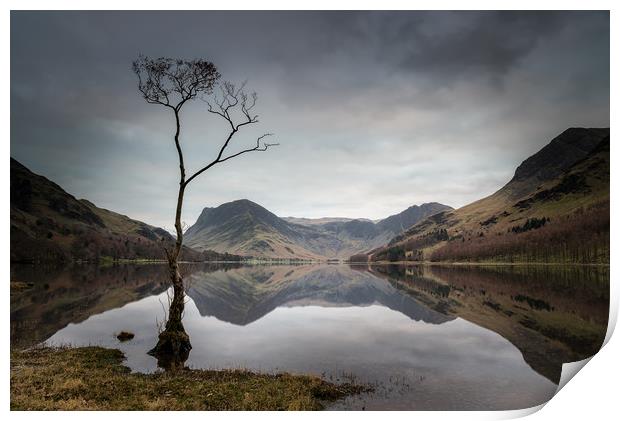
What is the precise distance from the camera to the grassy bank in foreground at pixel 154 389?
13163 mm

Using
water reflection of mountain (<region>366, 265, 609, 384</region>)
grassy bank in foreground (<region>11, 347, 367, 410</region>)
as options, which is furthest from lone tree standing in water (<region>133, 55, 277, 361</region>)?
water reflection of mountain (<region>366, 265, 609, 384</region>)

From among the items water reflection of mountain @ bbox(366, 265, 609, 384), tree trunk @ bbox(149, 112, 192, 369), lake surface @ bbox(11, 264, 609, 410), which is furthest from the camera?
water reflection of mountain @ bbox(366, 265, 609, 384)

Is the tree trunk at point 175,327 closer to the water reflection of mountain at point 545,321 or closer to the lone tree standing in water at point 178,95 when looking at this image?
the lone tree standing in water at point 178,95

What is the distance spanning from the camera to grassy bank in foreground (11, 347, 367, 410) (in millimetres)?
13163

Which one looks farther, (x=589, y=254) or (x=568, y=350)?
(x=589, y=254)

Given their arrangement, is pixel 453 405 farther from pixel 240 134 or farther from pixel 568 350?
pixel 240 134

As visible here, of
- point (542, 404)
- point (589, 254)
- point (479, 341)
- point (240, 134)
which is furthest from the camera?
point (589, 254)

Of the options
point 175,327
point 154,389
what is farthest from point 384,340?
point 154,389

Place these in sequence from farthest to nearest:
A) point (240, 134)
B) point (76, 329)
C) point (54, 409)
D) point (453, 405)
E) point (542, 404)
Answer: point (76, 329)
point (240, 134)
point (542, 404)
point (453, 405)
point (54, 409)

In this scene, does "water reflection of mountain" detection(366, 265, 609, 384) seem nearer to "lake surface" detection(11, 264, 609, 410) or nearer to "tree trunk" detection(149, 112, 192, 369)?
"lake surface" detection(11, 264, 609, 410)
